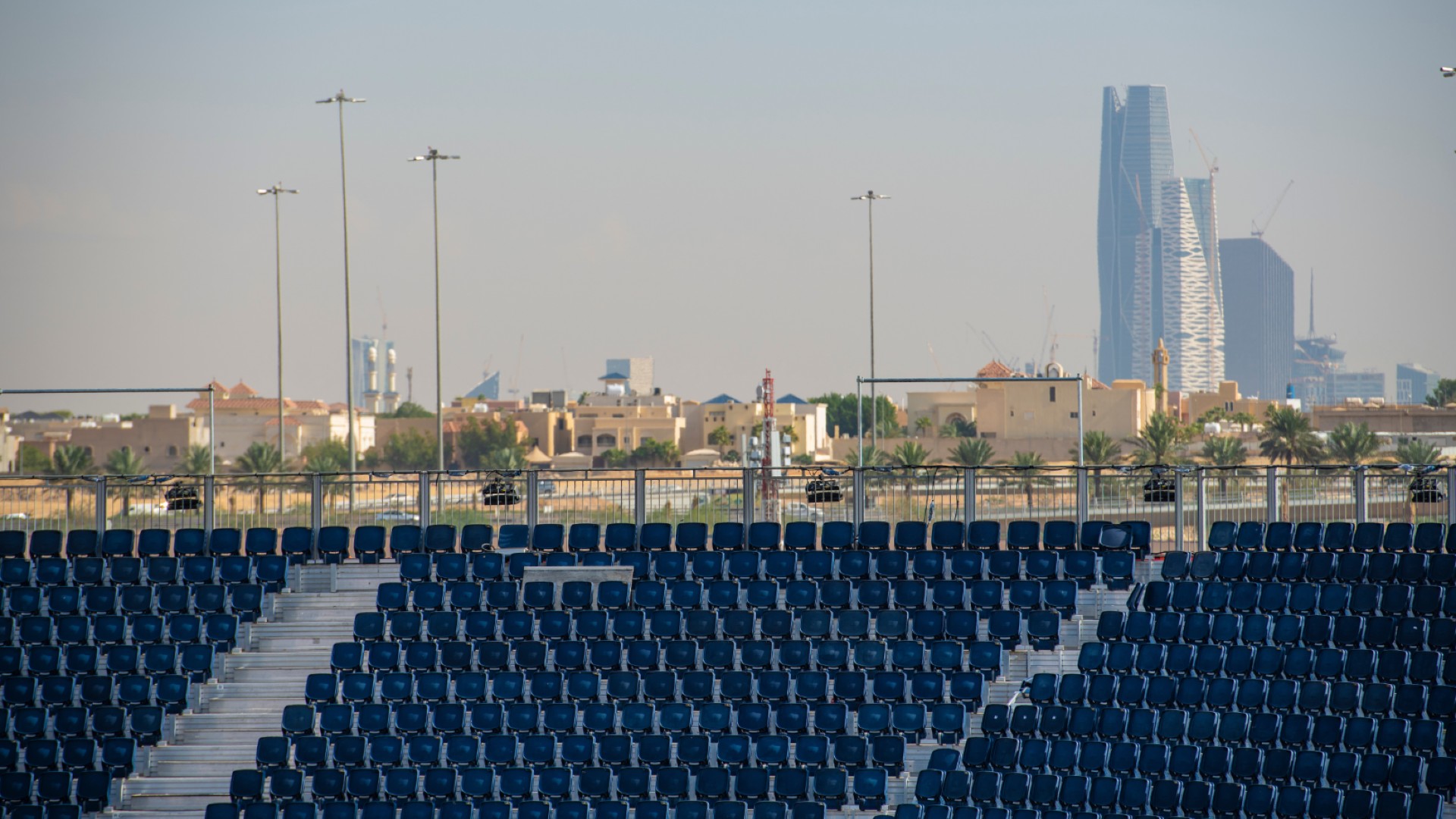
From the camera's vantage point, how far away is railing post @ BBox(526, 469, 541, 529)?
84.8 ft

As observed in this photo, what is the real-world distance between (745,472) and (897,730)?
5.65 meters

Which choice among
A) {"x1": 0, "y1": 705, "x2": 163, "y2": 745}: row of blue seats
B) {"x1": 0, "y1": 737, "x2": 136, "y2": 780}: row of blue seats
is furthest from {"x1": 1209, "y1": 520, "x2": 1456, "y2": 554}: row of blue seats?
{"x1": 0, "y1": 737, "x2": 136, "y2": 780}: row of blue seats

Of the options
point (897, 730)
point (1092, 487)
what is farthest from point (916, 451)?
point (897, 730)

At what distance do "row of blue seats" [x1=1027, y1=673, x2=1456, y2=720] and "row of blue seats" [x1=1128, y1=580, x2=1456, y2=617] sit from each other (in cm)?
145

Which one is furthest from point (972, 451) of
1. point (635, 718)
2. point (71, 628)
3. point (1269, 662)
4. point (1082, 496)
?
point (71, 628)

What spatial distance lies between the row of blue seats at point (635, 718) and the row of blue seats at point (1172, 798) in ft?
5.26

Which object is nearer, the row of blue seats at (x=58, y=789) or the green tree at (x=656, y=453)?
the row of blue seats at (x=58, y=789)

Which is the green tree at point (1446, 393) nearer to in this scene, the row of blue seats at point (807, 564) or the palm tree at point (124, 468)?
the palm tree at point (124, 468)

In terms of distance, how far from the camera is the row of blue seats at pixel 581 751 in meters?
20.5

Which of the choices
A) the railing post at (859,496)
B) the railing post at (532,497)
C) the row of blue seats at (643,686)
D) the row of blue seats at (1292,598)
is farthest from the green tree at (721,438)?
the row of blue seats at (1292,598)

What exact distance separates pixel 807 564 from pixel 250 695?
835 cm

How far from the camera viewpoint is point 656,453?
431ft

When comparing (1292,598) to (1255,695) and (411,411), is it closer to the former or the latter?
(1255,695)

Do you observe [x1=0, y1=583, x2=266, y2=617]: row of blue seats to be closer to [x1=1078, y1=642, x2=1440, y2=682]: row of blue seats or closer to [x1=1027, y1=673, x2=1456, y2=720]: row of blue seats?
[x1=1027, y1=673, x2=1456, y2=720]: row of blue seats
